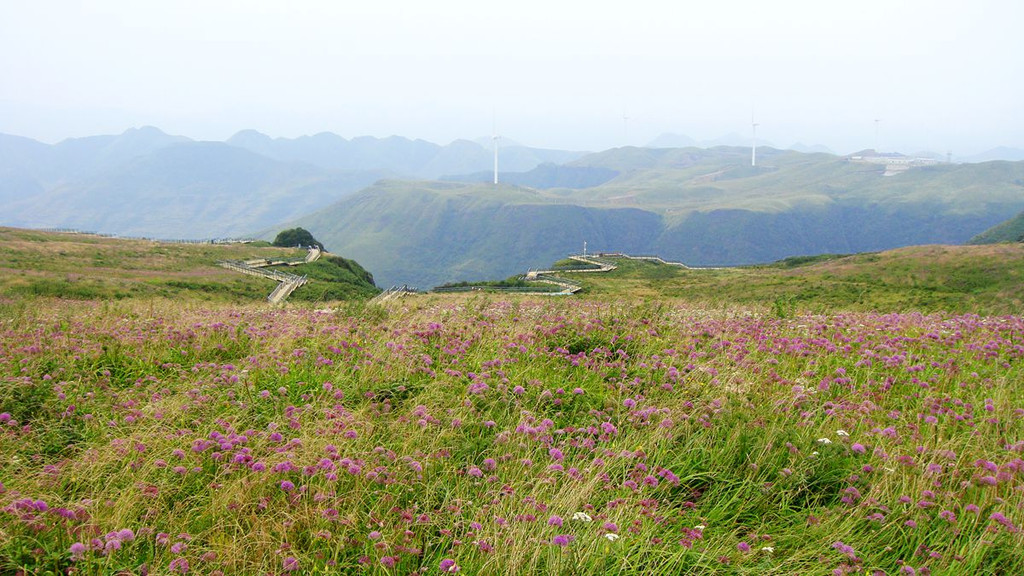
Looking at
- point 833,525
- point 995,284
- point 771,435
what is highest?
point 771,435

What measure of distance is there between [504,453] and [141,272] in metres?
71.3

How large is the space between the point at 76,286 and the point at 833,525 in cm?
5655

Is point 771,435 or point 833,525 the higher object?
point 771,435

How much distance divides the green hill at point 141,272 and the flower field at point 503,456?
76.8ft

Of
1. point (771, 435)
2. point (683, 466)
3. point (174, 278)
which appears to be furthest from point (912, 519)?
point (174, 278)

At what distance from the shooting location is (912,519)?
14.7 feet

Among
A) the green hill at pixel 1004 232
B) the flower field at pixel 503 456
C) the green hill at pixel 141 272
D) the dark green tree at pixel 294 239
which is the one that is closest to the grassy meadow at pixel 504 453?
the flower field at pixel 503 456

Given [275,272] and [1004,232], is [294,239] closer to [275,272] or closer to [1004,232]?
[275,272]

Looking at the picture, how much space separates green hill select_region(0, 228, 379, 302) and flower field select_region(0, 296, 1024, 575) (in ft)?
76.8

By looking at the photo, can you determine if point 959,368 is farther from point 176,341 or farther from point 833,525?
point 176,341

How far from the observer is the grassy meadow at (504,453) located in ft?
12.9

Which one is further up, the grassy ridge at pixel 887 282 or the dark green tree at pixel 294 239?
the dark green tree at pixel 294 239

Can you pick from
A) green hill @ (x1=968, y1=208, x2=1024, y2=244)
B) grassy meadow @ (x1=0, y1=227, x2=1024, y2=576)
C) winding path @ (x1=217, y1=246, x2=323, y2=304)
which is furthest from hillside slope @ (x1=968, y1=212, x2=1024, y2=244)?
grassy meadow @ (x1=0, y1=227, x2=1024, y2=576)

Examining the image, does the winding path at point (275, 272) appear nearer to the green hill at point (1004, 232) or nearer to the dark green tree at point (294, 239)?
the dark green tree at point (294, 239)
